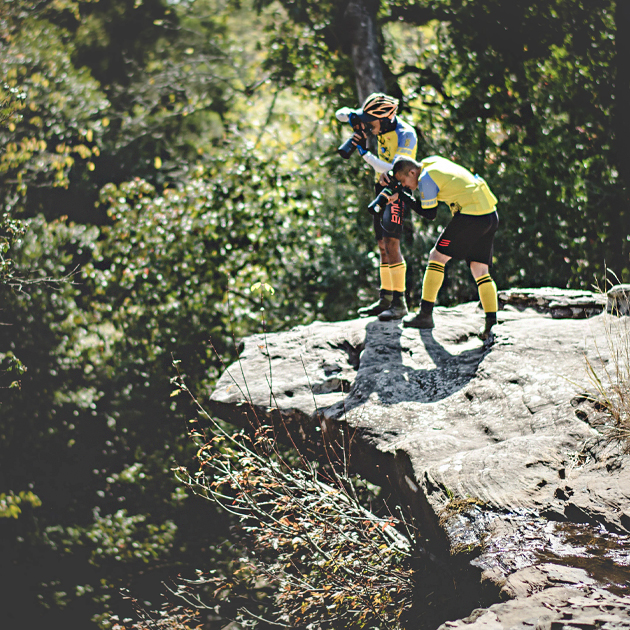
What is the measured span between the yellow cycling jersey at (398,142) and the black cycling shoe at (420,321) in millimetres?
1269

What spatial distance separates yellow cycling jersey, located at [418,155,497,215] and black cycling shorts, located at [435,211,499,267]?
0.06 meters

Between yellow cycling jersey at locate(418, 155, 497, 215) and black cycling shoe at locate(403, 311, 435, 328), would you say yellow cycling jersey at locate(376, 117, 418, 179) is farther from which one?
black cycling shoe at locate(403, 311, 435, 328)

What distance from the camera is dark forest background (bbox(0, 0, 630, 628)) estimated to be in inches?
303

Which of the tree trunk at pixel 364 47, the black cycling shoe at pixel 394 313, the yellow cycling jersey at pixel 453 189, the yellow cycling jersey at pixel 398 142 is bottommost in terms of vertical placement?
the black cycling shoe at pixel 394 313

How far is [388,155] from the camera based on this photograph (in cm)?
509

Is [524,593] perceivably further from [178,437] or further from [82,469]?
[82,469]

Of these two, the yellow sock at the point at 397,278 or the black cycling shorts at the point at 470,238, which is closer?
the black cycling shorts at the point at 470,238

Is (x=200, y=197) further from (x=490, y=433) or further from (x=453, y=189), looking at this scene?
(x=490, y=433)

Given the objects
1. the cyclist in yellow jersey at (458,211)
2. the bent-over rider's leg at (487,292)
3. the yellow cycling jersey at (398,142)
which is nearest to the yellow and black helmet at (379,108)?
the yellow cycling jersey at (398,142)

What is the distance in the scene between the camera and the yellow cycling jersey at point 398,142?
4.95 meters

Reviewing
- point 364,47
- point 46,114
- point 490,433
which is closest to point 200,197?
point 46,114

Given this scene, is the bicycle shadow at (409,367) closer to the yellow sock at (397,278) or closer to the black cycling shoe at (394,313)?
the black cycling shoe at (394,313)

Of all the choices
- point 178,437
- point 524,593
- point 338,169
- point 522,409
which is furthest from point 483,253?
point 178,437

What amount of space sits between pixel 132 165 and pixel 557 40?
6248mm
